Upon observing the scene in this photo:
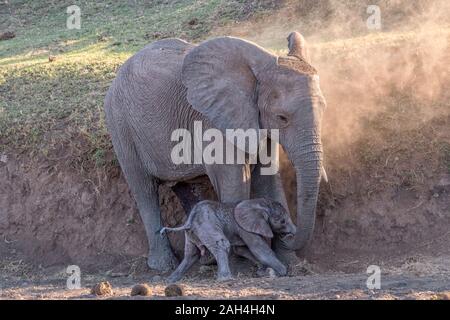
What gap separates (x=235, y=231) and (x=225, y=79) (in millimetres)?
1529

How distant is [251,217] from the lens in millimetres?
10227

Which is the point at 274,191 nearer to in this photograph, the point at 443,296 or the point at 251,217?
the point at 251,217

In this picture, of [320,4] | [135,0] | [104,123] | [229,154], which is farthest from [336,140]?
[135,0]

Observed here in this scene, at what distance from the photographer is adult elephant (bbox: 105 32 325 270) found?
9.66 m

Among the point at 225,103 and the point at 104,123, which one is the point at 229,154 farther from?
the point at 104,123

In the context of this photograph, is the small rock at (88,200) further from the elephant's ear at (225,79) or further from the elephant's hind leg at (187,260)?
the elephant's ear at (225,79)

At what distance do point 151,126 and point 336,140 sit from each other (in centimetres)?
207

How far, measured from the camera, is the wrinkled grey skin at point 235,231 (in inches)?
401

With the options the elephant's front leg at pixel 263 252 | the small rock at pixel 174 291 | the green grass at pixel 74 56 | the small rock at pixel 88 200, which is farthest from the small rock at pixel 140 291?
the green grass at pixel 74 56

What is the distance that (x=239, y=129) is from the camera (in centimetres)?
1013

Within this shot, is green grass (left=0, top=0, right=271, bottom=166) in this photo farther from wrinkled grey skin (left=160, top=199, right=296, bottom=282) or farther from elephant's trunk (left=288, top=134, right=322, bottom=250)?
elephant's trunk (left=288, top=134, right=322, bottom=250)
